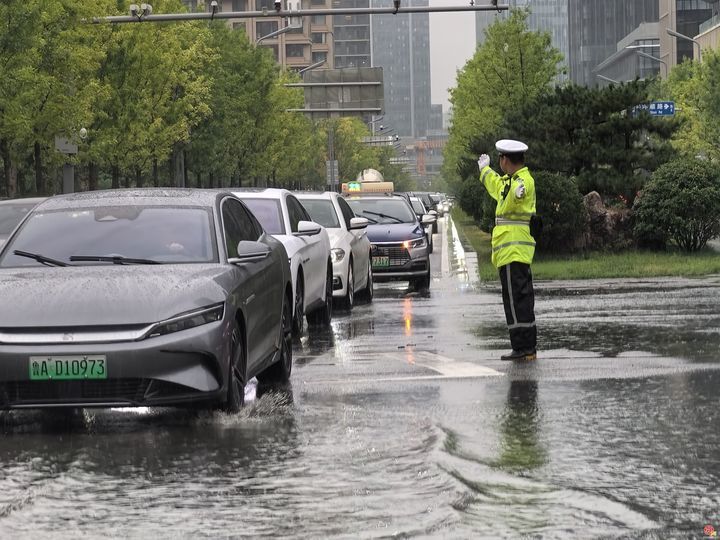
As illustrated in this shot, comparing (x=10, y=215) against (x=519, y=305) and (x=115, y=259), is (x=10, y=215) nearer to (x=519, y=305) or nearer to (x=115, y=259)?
(x=519, y=305)

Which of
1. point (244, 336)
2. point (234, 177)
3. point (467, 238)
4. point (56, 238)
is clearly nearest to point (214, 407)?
point (244, 336)

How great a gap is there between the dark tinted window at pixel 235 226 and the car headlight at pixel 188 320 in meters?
1.06

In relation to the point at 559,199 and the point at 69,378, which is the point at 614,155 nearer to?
the point at 559,199

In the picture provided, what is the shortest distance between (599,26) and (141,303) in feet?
547

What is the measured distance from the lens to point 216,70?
206 ft

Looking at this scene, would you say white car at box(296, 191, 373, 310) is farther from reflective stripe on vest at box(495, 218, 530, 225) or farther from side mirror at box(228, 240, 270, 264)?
side mirror at box(228, 240, 270, 264)

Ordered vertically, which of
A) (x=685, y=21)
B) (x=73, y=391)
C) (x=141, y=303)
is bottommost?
(x=73, y=391)

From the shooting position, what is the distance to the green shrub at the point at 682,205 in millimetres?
25828

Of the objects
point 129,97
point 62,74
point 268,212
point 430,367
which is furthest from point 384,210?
point 129,97

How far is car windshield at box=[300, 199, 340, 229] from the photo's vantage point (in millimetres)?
19484

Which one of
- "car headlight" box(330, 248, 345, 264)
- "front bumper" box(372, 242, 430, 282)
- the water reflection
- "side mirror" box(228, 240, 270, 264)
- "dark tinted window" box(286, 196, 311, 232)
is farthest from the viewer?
"front bumper" box(372, 242, 430, 282)

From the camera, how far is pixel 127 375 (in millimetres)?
8367

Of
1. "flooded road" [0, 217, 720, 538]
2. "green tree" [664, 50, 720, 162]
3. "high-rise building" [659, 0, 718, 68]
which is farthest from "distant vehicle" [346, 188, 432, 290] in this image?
"high-rise building" [659, 0, 718, 68]

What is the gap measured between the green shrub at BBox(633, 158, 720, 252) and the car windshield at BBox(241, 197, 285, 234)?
39.2 ft
